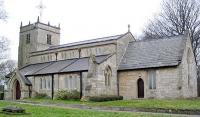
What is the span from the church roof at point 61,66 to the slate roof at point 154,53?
3436mm

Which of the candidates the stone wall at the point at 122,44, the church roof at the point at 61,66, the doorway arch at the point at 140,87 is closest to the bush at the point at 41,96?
the church roof at the point at 61,66

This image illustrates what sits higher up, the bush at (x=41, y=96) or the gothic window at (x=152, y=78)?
the gothic window at (x=152, y=78)

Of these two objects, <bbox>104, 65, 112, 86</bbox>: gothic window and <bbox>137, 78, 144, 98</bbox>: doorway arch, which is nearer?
<bbox>137, 78, 144, 98</bbox>: doorway arch

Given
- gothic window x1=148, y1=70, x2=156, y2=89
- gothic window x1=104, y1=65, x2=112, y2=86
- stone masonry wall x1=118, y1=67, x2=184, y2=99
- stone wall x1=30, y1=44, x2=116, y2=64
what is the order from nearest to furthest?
stone masonry wall x1=118, y1=67, x2=184, y2=99 < gothic window x1=148, y1=70, x2=156, y2=89 < gothic window x1=104, y1=65, x2=112, y2=86 < stone wall x1=30, y1=44, x2=116, y2=64

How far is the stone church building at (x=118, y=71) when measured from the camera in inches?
1395

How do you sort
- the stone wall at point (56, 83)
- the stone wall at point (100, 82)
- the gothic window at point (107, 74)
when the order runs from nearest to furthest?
the stone wall at point (100, 82) → the gothic window at point (107, 74) → the stone wall at point (56, 83)

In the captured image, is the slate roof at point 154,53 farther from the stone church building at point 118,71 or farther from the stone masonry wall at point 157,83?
the stone masonry wall at point 157,83

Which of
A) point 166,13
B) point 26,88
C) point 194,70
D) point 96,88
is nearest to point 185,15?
point 166,13

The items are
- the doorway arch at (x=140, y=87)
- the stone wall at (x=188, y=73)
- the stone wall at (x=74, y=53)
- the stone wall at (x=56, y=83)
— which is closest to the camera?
the stone wall at (x=188, y=73)

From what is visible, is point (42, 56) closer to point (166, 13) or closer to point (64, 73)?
point (64, 73)

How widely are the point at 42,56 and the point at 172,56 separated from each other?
24.4 metres

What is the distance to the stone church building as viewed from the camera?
1395 inches

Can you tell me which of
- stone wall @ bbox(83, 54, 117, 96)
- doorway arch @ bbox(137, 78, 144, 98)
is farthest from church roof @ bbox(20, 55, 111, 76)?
doorway arch @ bbox(137, 78, 144, 98)

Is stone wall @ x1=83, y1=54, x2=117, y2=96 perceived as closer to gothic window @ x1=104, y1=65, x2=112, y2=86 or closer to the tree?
gothic window @ x1=104, y1=65, x2=112, y2=86
